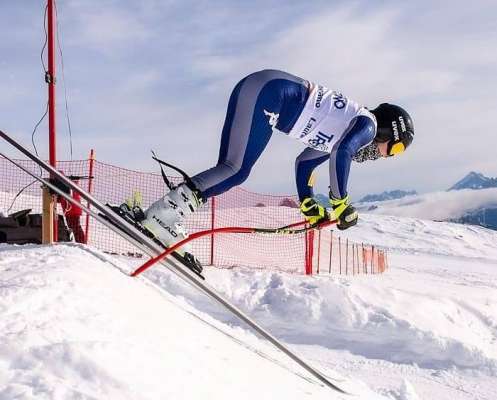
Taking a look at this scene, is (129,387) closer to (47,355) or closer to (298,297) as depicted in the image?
(47,355)

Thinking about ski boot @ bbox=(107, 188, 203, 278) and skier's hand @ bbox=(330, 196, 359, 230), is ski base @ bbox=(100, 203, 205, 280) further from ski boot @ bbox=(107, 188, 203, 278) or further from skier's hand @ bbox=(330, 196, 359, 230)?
skier's hand @ bbox=(330, 196, 359, 230)

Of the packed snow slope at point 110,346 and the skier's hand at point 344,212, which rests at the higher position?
the skier's hand at point 344,212

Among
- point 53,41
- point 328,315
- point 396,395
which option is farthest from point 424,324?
point 53,41

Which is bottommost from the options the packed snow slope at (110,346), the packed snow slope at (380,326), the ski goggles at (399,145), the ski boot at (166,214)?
the packed snow slope at (380,326)

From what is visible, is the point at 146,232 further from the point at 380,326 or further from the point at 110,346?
the point at 380,326

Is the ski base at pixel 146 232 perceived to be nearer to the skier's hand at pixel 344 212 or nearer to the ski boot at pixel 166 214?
Answer: the ski boot at pixel 166 214

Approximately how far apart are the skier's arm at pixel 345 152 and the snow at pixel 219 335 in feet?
4.26

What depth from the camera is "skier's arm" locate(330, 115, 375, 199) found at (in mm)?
3859

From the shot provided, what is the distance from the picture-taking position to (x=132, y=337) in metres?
2.18

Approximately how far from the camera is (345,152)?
12.6 feet

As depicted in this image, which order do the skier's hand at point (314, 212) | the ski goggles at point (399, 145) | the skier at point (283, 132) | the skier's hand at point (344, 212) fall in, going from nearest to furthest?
the skier at point (283, 132) < the skier's hand at point (344, 212) < the ski goggles at point (399, 145) < the skier's hand at point (314, 212)

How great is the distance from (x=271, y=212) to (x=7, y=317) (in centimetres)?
1913

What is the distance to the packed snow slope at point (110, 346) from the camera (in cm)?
173

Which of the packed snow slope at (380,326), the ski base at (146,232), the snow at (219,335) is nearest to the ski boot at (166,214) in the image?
the ski base at (146,232)
